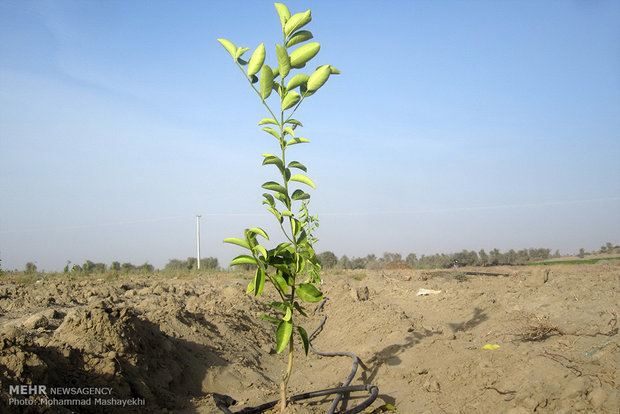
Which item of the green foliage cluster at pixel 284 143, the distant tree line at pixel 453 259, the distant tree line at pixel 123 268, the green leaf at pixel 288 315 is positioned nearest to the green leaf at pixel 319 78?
the green foliage cluster at pixel 284 143

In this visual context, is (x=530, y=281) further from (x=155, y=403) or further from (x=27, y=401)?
(x=27, y=401)

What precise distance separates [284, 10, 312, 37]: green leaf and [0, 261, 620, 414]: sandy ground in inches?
104

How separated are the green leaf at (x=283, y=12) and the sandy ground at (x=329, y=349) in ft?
8.88

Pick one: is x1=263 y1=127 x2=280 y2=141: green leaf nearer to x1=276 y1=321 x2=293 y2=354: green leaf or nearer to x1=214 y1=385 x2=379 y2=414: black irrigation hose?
x1=276 y1=321 x2=293 y2=354: green leaf

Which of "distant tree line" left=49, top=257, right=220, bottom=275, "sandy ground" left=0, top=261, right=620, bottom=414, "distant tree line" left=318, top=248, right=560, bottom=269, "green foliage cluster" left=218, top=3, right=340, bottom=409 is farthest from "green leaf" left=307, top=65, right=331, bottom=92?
"distant tree line" left=318, top=248, right=560, bottom=269

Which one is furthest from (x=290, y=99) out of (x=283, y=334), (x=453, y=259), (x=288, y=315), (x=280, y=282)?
(x=453, y=259)

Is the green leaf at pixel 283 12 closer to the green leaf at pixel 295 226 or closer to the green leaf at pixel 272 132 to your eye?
the green leaf at pixel 272 132

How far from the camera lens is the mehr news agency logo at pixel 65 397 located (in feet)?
8.28

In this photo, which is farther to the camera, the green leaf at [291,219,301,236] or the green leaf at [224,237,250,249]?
the green leaf at [291,219,301,236]

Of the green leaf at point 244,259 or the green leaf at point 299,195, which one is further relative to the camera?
the green leaf at point 299,195

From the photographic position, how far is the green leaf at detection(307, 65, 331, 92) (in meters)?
2.64

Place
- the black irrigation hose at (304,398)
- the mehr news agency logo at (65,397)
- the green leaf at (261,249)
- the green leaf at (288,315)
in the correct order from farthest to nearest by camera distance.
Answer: the black irrigation hose at (304,398) < the green leaf at (288,315) < the green leaf at (261,249) < the mehr news agency logo at (65,397)

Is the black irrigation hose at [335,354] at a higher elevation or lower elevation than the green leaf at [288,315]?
lower

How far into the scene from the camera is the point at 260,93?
2736mm
